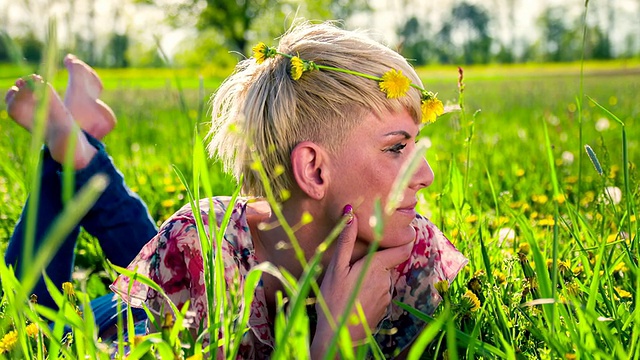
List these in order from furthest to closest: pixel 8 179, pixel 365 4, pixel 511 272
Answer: pixel 365 4
pixel 8 179
pixel 511 272

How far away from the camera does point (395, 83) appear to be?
1600 mm

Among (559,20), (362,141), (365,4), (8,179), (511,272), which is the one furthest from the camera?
Result: (559,20)

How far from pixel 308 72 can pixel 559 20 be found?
246 feet

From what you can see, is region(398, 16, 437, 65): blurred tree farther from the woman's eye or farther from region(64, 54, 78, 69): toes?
the woman's eye

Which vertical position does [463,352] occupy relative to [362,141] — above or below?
below

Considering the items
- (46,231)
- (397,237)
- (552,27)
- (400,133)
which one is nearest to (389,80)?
(400,133)

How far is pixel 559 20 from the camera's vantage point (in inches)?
2805

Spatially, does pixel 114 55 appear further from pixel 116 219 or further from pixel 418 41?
pixel 418 41

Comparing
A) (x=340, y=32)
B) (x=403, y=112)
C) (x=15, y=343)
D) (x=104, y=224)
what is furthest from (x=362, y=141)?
(x=104, y=224)

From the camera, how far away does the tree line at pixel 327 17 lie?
7.34ft

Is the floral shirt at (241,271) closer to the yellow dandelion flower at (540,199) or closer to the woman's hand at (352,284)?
the woman's hand at (352,284)

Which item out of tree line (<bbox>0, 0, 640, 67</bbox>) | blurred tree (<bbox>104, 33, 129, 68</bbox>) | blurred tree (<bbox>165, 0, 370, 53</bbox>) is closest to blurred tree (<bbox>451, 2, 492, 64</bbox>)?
tree line (<bbox>0, 0, 640, 67</bbox>)

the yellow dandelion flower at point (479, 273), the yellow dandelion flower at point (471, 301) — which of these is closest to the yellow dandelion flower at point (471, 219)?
the yellow dandelion flower at point (479, 273)

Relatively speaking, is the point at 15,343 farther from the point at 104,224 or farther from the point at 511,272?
Result: the point at 511,272
